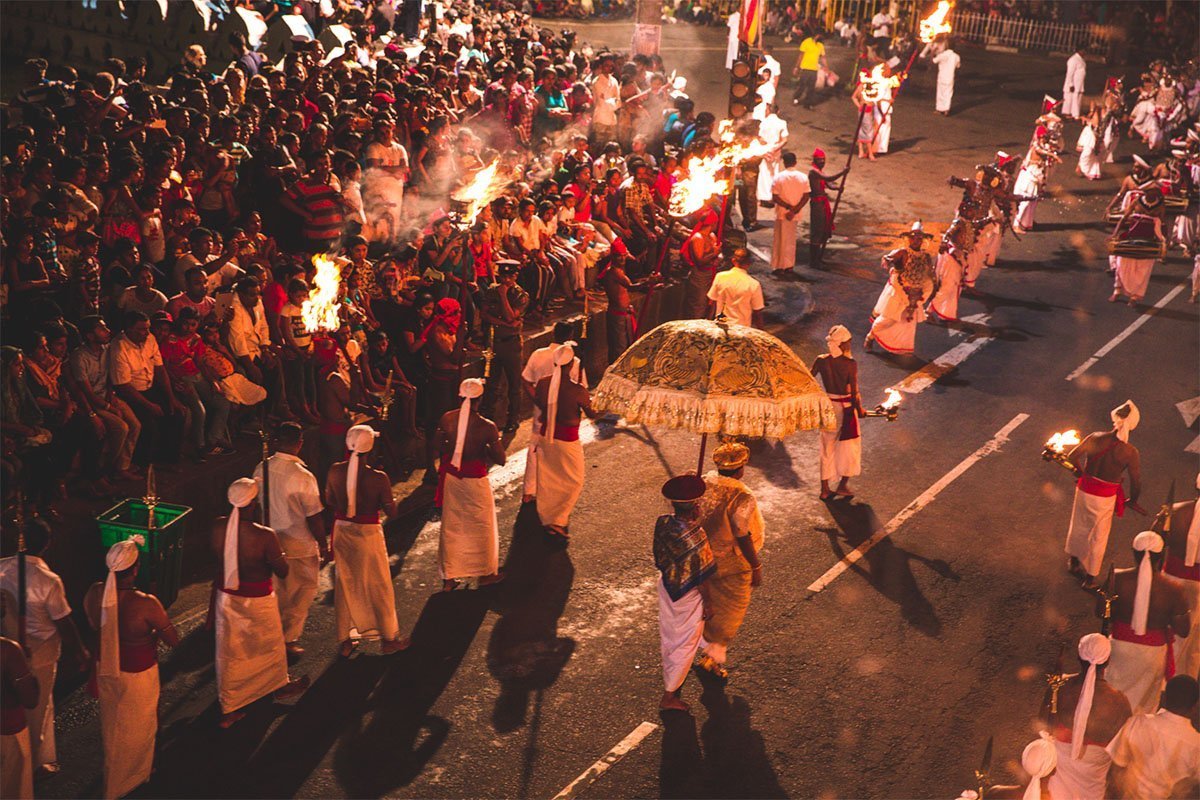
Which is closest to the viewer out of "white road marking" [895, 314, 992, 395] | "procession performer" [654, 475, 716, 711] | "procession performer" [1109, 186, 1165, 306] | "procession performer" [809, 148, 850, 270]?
"procession performer" [654, 475, 716, 711]

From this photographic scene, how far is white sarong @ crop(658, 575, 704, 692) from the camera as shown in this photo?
29.3 ft

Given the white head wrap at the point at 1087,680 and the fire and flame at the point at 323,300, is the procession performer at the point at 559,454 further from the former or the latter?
the white head wrap at the point at 1087,680

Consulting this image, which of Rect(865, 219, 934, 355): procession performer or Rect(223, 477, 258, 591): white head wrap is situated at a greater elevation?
Rect(223, 477, 258, 591): white head wrap

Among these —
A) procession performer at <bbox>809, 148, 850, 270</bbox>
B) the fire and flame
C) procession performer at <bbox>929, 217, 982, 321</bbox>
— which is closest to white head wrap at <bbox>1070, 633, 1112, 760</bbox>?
the fire and flame

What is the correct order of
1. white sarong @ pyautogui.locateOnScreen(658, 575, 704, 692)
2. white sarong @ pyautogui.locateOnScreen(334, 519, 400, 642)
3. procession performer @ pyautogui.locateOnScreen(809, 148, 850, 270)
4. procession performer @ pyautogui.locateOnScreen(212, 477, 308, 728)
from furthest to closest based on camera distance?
1. procession performer @ pyautogui.locateOnScreen(809, 148, 850, 270)
2. white sarong @ pyautogui.locateOnScreen(334, 519, 400, 642)
3. white sarong @ pyautogui.locateOnScreen(658, 575, 704, 692)
4. procession performer @ pyautogui.locateOnScreen(212, 477, 308, 728)

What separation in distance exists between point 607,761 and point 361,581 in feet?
7.27

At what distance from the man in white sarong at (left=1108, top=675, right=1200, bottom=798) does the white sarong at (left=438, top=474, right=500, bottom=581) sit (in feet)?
15.7

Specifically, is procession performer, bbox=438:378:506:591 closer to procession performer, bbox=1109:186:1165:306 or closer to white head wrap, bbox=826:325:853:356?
white head wrap, bbox=826:325:853:356

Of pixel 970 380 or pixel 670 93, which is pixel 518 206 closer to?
pixel 970 380

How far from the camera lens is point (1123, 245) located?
19.6 m

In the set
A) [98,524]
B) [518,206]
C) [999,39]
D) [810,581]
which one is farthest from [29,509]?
[999,39]

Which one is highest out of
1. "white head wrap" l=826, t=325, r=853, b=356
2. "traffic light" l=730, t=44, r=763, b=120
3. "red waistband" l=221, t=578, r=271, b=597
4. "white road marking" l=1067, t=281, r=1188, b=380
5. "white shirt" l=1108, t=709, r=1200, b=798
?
"traffic light" l=730, t=44, r=763, b=120

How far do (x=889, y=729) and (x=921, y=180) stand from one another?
19.4 metres

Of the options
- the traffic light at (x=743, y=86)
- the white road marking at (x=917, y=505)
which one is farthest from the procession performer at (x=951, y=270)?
the white road marking at (x=917, y=505)
